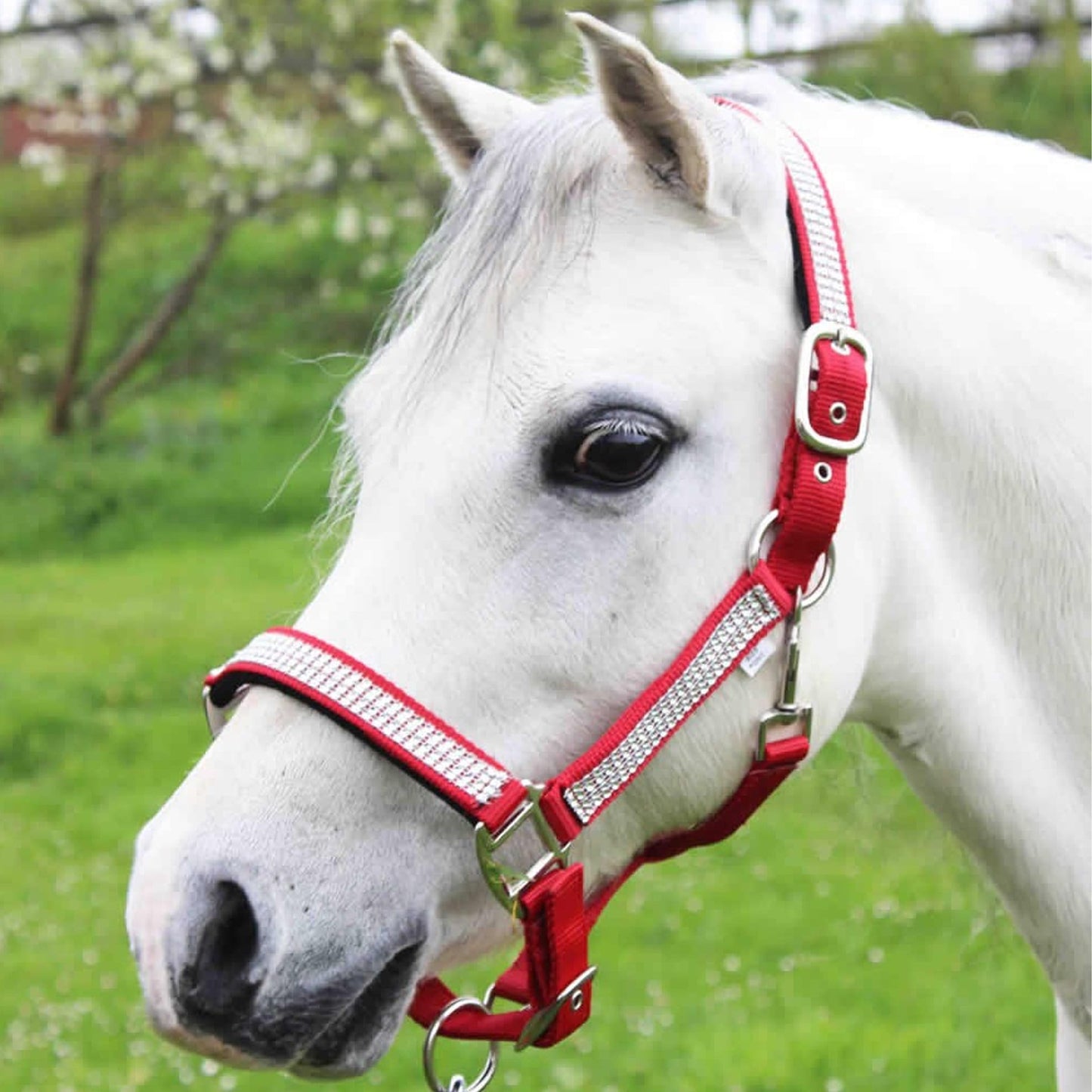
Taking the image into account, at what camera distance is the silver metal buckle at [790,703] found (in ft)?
5.51

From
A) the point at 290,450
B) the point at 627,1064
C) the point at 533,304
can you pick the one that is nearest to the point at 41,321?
the point at 290,450

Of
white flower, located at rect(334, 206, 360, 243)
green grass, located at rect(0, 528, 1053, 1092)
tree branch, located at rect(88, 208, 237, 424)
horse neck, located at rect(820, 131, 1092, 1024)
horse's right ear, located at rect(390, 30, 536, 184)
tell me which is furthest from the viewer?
tree branch, located at rect(88, 208, 237, 424)

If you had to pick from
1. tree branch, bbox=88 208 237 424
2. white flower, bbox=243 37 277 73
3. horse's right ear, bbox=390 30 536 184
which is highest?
horse's right ear, bbox=390 30 536 184

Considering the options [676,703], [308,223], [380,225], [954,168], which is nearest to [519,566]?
[676,703]

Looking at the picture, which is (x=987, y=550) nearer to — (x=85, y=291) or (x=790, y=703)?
(x=790, y=703)

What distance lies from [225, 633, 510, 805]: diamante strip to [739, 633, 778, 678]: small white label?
1.06ft

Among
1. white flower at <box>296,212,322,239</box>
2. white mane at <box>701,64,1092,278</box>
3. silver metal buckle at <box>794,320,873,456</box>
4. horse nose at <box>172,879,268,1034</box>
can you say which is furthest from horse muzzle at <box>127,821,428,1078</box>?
white flower at <box>296,212,322,239</box>

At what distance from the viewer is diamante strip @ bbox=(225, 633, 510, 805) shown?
1550 millimetres

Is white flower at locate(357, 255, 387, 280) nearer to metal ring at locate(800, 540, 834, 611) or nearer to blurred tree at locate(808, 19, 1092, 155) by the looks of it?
blurred tree at locate(808, 19, 1092, 155)

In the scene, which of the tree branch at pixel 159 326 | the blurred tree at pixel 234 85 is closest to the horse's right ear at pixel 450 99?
the blurred tree at pixel 234 85

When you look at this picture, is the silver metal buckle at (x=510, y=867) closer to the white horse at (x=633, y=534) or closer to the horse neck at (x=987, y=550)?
the white horse at (x=633, y=534)

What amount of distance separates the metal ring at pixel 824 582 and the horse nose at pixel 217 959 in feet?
2.43

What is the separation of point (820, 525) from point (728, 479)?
0.41 feet

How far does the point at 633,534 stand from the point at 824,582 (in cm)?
26
